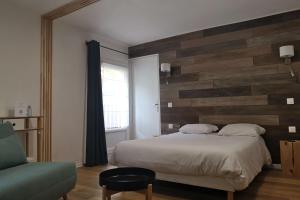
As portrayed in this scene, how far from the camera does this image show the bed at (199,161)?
7.42ft

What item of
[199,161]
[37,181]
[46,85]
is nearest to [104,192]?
[37,181]

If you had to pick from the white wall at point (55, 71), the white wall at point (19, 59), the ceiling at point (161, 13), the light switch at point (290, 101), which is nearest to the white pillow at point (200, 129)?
the light switch at point (290, 101)

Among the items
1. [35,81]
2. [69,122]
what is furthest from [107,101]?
[35,81]

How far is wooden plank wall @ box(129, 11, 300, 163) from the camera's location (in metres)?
3.72

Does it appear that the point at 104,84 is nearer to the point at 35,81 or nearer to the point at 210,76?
the point at 35,81

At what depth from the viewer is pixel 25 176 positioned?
6.29ft

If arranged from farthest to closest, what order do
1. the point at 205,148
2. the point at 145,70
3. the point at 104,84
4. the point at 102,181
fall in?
the point at 145,70, the point at 104,84, the point at 205,148, the point at 102,181

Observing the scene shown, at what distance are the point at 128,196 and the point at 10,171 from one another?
1243 mm

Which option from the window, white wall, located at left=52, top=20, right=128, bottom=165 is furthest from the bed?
the window

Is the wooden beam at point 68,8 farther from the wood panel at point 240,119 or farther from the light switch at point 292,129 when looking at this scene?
the light switch at point 292,129

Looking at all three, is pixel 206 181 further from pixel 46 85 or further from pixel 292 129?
pixel 46 85

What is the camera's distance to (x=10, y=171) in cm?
208

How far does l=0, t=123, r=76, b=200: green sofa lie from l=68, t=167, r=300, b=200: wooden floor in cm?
47

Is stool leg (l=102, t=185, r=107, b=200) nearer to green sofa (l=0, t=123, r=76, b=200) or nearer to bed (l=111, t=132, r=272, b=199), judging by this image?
green sofa (l=0, t=123, r=76, b=200)
